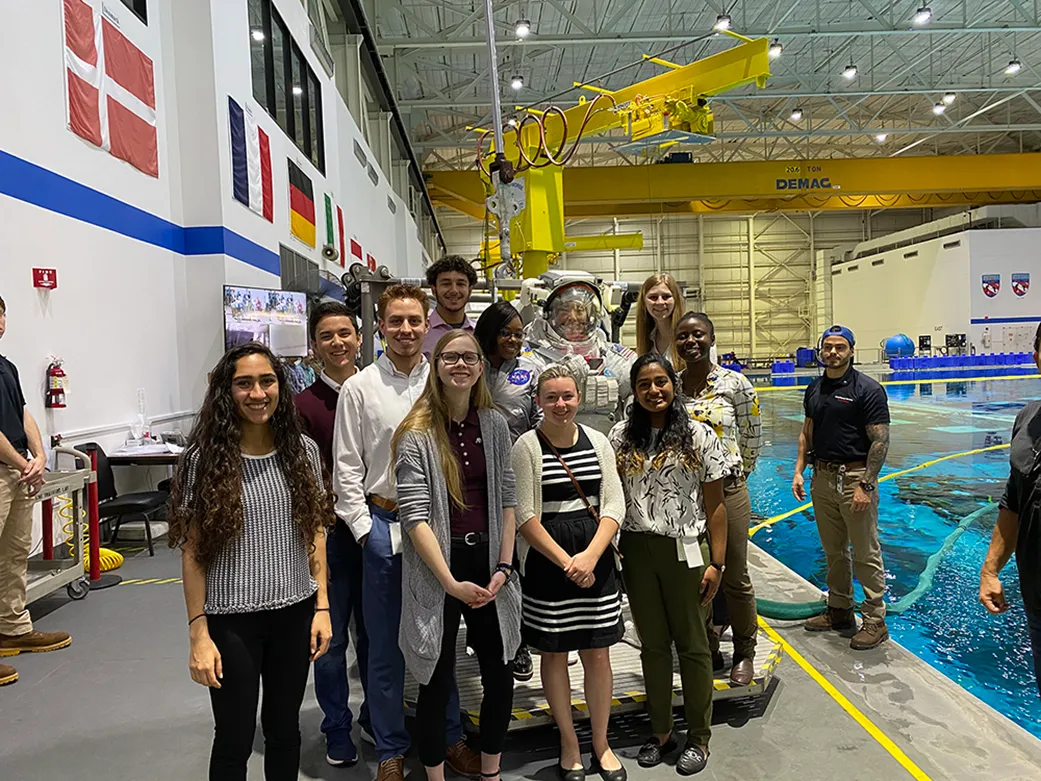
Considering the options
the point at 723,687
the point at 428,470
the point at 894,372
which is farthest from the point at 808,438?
the point at 894,372

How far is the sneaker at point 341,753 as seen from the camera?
→ 249 cm

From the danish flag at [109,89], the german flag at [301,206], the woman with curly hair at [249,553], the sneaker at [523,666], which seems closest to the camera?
the woman with curly hair at [249,553]

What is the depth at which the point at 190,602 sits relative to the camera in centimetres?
175

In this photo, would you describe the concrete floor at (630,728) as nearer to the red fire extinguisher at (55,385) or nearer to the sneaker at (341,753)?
the sneaker at (341,753)

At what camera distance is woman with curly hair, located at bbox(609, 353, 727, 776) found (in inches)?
98.0

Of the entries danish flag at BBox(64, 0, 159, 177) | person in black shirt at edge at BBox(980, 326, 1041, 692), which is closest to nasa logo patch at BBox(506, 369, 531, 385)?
person in black shirt at edge at BBox(980, 326, 1041, 692)

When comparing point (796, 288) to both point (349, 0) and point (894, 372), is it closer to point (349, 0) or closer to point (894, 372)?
point (894, 372)

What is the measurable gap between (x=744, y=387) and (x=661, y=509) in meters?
0.81

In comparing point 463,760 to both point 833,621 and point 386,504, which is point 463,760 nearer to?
point 386,504

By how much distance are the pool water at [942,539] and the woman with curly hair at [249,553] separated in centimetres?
313

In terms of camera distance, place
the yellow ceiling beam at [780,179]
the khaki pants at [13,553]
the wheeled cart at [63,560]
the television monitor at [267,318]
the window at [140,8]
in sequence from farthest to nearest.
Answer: the yellow ceiling beam at [780,179], the television monitor at [267,318], the window at [140,8], the wheeled cart at [63,560], the khaki pants at [13,553]

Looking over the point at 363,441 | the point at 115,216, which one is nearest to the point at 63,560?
the point at 115,216

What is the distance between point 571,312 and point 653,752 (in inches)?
69.5

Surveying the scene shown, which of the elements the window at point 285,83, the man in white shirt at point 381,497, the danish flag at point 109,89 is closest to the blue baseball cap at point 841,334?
the man in white shirt at point 381,497
